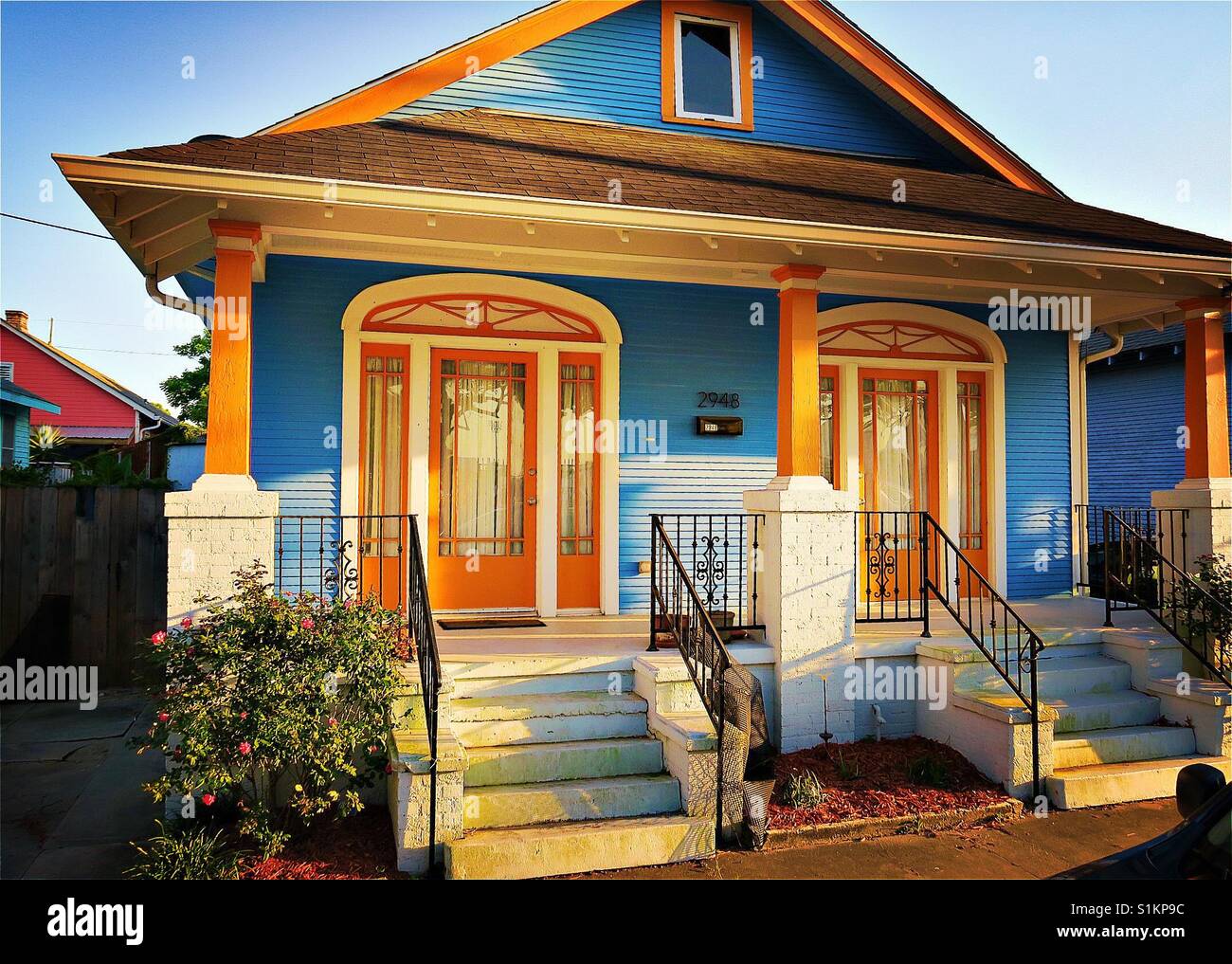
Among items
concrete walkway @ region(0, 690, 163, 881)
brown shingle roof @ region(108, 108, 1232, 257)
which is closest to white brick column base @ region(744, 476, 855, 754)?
brown shingle roof @ region(108, 108, 1232, 257)

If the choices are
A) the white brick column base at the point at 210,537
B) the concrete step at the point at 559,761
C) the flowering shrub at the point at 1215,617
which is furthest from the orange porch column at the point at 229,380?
the flowering shrub at the point at 1215,617

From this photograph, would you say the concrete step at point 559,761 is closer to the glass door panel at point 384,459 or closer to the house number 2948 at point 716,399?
the glass door panel at point 384,459

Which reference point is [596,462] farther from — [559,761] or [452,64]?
[452,64]

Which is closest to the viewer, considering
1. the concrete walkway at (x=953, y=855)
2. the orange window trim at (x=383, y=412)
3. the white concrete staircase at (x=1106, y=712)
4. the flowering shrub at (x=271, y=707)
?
the flowering shrub at (x=271, y=707)

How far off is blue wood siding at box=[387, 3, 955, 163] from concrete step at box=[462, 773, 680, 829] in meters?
5.85

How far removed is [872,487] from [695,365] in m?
2.19

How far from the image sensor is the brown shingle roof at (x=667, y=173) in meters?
5.54

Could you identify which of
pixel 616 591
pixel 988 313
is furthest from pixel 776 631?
pixel 988 313

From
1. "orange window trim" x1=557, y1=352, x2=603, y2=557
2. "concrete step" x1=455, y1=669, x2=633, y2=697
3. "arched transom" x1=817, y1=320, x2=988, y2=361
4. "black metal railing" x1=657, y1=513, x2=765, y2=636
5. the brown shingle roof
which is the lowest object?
"concrete step" x1=455, y1=669, x2=633, y2=697

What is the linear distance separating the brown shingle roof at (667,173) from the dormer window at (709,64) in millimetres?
393

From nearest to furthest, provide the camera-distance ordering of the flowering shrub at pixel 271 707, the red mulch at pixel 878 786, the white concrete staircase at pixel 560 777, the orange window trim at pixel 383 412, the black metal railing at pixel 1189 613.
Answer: the flowering shrub at pixel 271 707
the white concrete staircase at pixel 560 777
the red mulch at pixel 878 786
the black metal railing at pixel 1189 613
the orange window trim at pixel 383 412

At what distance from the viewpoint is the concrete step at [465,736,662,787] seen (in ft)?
15.0

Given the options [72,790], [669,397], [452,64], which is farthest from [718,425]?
[72,790]

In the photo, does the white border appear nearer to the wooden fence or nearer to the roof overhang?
the roof overhang
